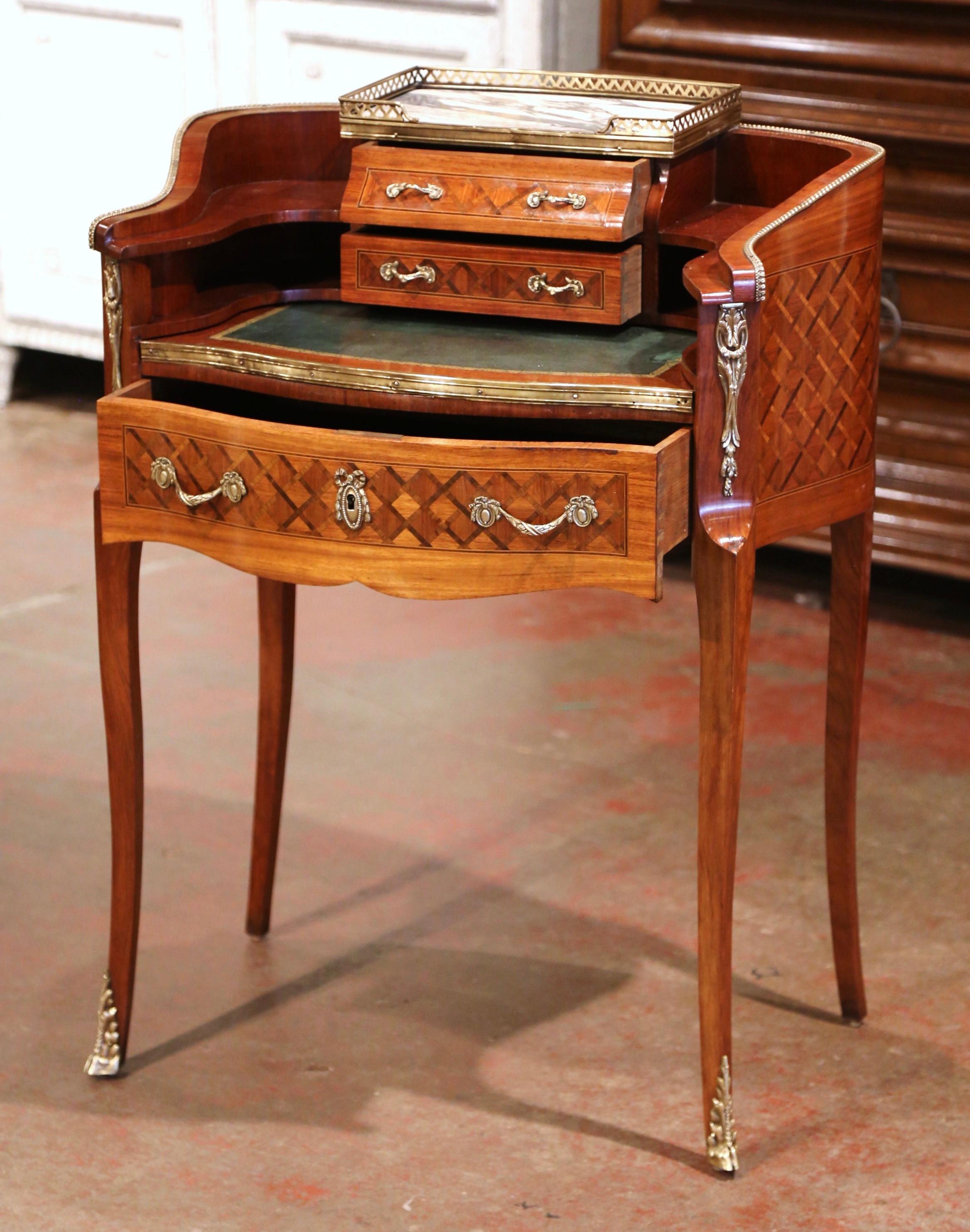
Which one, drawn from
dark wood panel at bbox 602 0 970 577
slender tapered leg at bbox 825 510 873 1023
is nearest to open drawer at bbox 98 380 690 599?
slender tapered leg at bbox 825 510 873 1023

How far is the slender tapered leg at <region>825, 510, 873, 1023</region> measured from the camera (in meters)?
2.05

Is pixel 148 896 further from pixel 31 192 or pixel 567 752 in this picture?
pixel 31 192

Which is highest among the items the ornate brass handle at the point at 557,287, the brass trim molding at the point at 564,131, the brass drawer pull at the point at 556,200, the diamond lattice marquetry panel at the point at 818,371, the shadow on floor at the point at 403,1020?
the brass trim molding at the point at 564,131

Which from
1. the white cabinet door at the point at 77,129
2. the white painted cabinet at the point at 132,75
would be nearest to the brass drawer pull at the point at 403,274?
the white painted cabinet at the point at 132,75

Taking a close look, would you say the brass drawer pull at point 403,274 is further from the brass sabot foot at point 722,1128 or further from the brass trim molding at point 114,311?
the brass sabot foot at point 722,1128

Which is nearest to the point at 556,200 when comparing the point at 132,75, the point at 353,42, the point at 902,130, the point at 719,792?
the point at 719,792

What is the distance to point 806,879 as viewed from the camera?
2.52m

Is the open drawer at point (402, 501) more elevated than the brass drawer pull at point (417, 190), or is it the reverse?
the brass drawer pull at point (417, 190)

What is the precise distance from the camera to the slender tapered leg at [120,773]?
1.92m

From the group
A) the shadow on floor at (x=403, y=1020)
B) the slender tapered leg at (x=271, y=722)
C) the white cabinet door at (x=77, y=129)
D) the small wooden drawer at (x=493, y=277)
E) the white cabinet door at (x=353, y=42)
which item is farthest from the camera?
the white cabinet door at (x=77, y=129)

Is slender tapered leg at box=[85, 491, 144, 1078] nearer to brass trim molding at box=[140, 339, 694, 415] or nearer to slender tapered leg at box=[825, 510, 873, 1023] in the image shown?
brass trim molding at box=[140, 339, 694, 415]

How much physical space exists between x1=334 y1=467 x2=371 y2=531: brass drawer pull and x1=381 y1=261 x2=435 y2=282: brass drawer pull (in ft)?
0.96

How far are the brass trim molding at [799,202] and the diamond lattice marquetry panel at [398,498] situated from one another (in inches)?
8.5

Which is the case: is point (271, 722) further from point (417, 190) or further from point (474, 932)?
point (417, 190)
